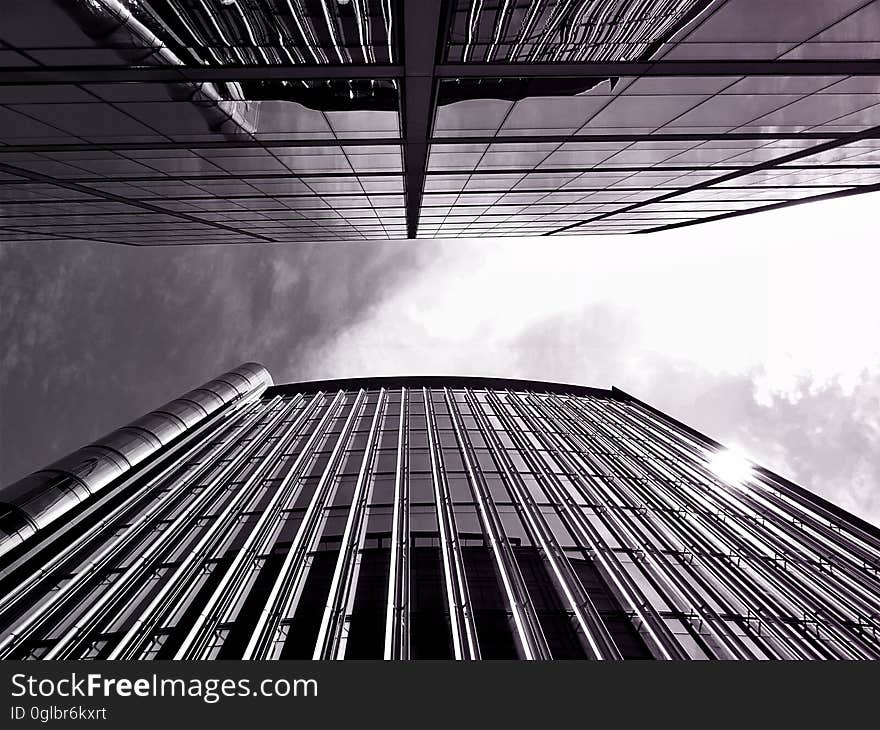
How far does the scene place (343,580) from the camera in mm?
11531

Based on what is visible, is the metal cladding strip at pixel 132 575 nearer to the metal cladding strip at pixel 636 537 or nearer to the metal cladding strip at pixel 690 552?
the metal cladding strip at pixel 636 537

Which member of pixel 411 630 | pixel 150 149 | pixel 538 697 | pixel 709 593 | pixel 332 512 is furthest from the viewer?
pixel 332 512

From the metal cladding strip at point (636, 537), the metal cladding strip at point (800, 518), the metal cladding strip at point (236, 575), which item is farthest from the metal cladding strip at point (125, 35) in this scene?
the metal cladding strip at point (800, 518)

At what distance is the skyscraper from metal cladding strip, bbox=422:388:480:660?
0.07 metres

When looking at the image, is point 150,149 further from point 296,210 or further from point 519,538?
point 519,538

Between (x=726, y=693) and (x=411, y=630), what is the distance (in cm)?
612

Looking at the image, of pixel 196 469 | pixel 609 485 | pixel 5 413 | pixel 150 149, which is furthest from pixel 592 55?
pixel 5 413

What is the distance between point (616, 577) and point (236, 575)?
977 cm

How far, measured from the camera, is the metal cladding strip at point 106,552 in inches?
382

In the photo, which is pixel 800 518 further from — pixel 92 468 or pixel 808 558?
pixel 92 468

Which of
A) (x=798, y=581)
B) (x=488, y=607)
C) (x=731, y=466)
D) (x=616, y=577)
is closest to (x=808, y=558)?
(x=798, y=581)

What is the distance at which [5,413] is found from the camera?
30.3 meters

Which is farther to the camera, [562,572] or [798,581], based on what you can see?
[798,581]

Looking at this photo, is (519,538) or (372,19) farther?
(519,538)
